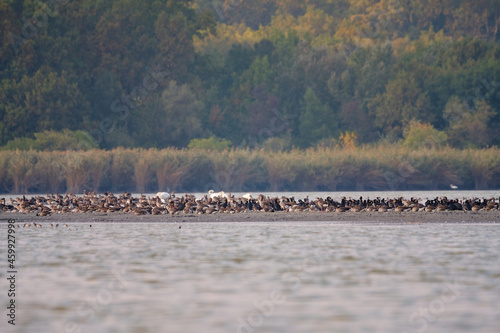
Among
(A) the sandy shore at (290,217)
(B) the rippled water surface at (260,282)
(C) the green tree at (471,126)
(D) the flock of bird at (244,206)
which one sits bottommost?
(B) the rippled water surface at (260,282)

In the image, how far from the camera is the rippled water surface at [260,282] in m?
11.7

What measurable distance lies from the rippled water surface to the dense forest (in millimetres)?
37079

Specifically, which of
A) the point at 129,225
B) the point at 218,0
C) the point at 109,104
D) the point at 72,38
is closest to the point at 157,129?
the point at 109,104

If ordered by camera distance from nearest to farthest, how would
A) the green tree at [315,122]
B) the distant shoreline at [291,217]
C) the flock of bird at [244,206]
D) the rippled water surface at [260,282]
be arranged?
the rippled water surface at [260,282] < the distant shoreline at [291,217] < the flock of bird at [244,206] < the green tree at [315,122]

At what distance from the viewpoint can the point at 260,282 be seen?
1494cm

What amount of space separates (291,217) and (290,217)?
0.04 m

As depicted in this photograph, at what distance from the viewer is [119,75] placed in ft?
217

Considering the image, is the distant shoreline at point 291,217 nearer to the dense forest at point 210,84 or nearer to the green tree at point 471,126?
the dense forest at point 210,84

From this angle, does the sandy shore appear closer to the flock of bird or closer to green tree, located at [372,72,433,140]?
the flock of bird

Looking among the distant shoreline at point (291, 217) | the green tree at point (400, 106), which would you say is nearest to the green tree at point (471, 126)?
the green tree at point (400, 106)

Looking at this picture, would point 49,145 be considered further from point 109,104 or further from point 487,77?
point 487,77

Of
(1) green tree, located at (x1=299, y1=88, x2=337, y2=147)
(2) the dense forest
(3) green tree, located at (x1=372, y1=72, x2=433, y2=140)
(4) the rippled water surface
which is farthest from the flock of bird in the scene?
(1) green tree, located at (x1=299, y1=88, x2=337, y2=147)

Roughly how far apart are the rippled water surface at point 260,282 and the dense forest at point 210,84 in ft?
122

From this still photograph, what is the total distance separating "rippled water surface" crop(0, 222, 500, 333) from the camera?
11.7 meters
